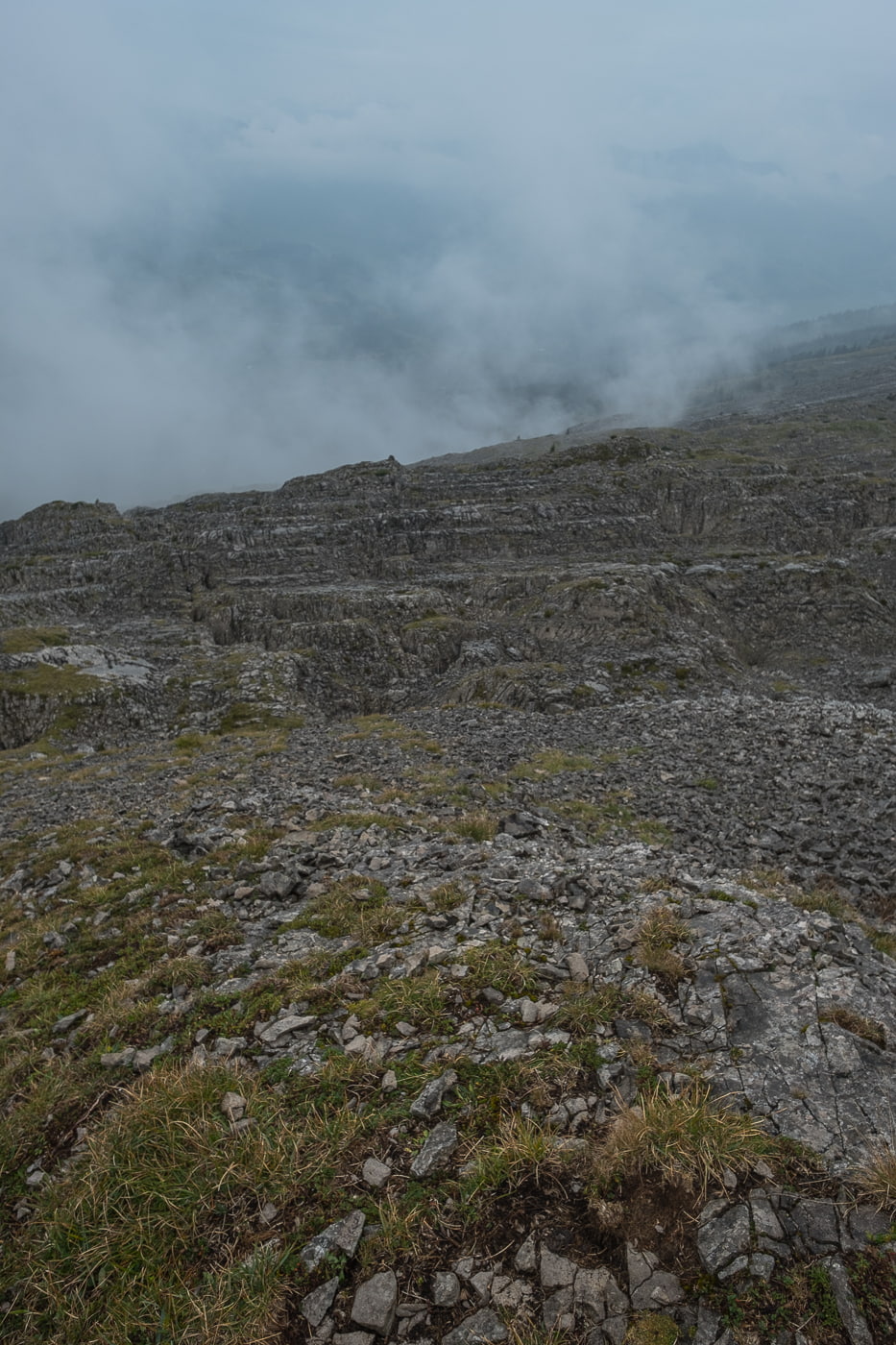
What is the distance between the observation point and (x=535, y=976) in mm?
8180

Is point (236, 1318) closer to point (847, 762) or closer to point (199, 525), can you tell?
point (847, 762)

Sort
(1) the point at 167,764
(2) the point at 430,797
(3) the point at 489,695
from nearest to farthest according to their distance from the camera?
(2) the point at 430,797
(1) the point at 167,764
(3) the point at 489,695

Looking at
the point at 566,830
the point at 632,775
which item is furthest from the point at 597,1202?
the point at 632,775

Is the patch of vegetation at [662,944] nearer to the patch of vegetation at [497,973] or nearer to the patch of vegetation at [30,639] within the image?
the patch of vegetation at [497,973]

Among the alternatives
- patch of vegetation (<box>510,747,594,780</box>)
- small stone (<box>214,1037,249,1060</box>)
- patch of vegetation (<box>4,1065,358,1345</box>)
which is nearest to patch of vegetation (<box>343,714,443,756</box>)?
patch of vegetation (<box>510,747,594,780</box>)

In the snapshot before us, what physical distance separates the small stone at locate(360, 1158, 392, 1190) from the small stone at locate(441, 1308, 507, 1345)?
50.1 inches

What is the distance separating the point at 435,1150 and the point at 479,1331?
141cm

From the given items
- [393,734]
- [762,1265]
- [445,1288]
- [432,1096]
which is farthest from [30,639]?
[762,1265]

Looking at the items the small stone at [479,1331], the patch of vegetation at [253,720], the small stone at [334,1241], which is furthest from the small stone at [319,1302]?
the patch of vegetation at [253,720]

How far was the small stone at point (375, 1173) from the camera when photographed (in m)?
5.52

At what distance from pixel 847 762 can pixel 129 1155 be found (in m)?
21.8

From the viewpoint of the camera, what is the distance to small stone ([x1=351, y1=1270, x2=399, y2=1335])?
4.52 metres

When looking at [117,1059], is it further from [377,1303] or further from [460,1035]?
[377,1303]

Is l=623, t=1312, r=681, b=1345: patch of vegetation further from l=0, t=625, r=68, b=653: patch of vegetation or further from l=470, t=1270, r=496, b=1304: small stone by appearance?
l=0, t=625, r=68, b=653: patch of vegetation
